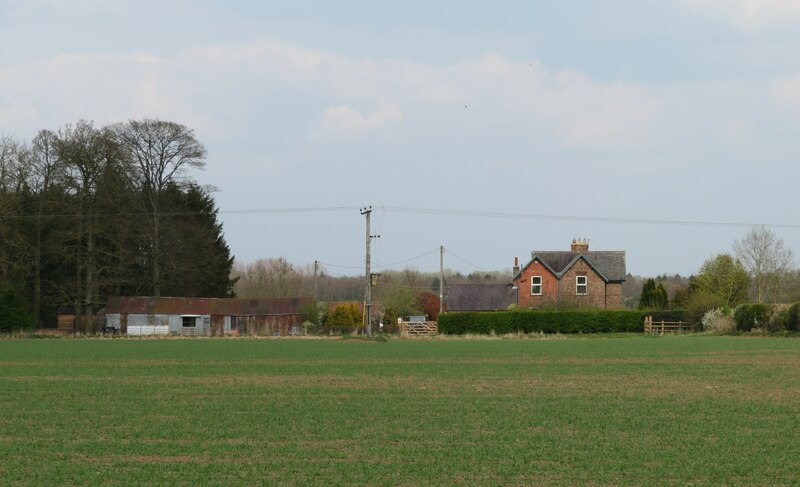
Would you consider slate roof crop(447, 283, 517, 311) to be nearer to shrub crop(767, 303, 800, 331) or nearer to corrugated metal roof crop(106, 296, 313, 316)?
corrugated metal roof crop(106, 296, 313, 316)

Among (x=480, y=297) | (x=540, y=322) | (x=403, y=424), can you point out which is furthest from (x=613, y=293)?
(x=403, y=424)

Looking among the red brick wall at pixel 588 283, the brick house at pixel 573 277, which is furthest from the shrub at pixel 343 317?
the red brick wall at pixel 588 283

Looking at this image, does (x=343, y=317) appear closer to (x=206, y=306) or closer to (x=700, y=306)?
(x=206, y=306)

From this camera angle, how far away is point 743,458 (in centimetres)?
1272

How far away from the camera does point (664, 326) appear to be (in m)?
64.3

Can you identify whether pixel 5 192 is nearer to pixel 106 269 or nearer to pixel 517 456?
pixel 106 269

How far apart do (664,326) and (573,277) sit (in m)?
14.9

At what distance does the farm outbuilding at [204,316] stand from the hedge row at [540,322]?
41.1 feet

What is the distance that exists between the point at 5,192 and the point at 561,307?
3741cm

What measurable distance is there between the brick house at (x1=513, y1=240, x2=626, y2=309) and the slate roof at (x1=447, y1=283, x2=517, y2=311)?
5.28 ft

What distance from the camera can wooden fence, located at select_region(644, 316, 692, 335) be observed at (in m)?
63.5

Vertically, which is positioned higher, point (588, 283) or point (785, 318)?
point (588, 283)

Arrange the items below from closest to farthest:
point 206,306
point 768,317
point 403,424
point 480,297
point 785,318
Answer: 1. point 403,424
2. point 785,318
3. point 768,317
4. point 206,306
5. point 480,297

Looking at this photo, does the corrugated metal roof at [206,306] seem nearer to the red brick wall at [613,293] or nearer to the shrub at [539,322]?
the shrub at [539,322]
